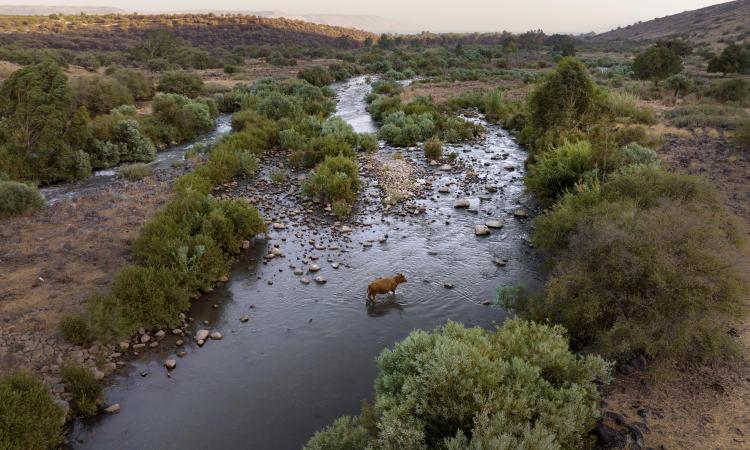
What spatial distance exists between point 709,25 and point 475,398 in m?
115

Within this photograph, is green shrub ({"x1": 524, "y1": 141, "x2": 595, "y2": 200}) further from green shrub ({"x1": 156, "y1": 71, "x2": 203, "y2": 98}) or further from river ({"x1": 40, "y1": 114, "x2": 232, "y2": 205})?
green shrub ({"x1": 156, "y1": 71, "x2": 203, "y2": 98})

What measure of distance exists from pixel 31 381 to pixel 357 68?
5537 cm

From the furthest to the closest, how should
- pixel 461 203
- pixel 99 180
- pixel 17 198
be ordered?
pixel 99 180, pixel 461 203, pixel 17 198

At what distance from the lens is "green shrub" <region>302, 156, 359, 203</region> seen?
1480 cm

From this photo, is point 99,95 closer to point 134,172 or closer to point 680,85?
point 134,172

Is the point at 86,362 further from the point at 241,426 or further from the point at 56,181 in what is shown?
the point at 56,181

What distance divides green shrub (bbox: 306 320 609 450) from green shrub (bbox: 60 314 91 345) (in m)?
4.93

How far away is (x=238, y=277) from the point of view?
10.9 m

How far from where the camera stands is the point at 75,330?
8078 millimetres

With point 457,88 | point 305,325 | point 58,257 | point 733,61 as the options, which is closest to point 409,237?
point 305,325

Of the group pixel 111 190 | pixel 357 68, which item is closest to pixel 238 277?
pixel 111 190

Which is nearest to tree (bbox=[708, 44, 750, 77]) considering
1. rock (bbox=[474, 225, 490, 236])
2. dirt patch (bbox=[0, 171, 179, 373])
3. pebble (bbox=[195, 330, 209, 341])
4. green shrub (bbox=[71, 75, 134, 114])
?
A: rock (bbox=[474, 225, 490, 236])

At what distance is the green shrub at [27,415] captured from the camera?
5.85m

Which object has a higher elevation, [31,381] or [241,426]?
[31,381]
